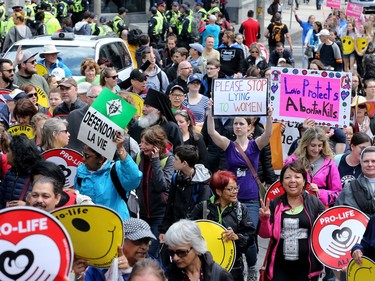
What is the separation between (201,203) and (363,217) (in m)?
1.25

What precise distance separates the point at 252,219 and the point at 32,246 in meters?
4.65

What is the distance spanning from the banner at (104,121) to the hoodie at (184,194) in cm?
87

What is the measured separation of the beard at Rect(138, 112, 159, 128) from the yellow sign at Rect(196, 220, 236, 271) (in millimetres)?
2899

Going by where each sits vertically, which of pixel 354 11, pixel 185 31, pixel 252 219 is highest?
pixel 252 219

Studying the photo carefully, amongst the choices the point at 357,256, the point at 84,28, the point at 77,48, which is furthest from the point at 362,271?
the point at 84,28

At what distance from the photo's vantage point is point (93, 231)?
5906 mm

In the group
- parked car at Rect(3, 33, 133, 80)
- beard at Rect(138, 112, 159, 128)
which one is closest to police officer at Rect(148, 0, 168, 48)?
parked car at Rect(3, 33, 133, 80)

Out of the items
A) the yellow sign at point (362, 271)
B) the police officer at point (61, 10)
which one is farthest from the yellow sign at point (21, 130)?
the police officer at point (61, 10)

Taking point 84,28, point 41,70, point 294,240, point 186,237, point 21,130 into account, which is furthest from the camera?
point 84,28

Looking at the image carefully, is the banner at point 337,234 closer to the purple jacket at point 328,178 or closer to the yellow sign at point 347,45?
the purple jacket at point 328,178

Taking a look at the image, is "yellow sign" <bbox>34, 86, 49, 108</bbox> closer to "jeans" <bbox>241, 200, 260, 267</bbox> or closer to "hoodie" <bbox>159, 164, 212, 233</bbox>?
"jeans" <bbox>241, 200, 260, 267</bbox>

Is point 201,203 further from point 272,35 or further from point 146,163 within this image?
point 272,35

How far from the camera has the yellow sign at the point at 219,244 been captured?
7516 mm

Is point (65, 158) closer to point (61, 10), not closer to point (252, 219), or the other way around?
point (252, 219)
